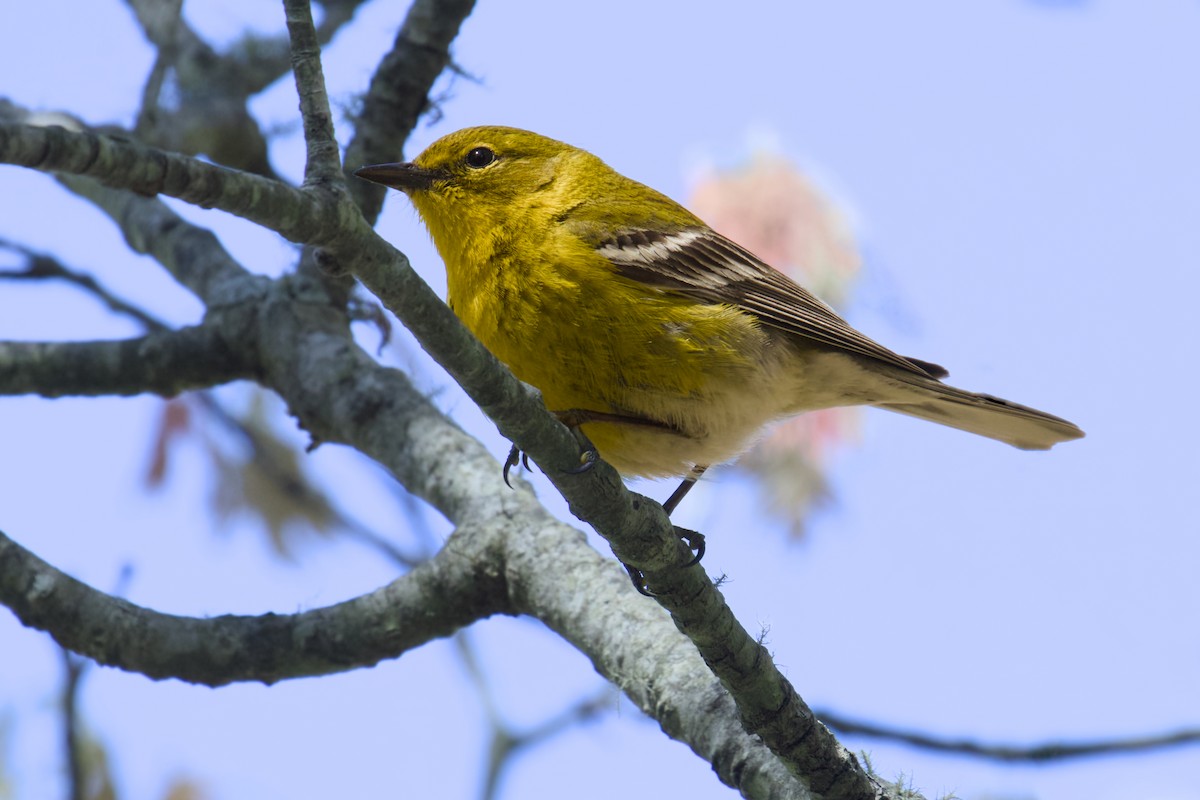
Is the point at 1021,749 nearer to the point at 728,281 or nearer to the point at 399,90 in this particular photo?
the point at 728,281

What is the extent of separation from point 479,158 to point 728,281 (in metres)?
1.17

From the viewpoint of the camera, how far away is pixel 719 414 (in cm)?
441

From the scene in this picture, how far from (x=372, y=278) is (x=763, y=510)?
4.35 m

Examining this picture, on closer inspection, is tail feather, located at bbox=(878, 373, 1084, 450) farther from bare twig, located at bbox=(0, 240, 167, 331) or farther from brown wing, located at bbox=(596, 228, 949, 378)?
bare twig, located at bbox=(0, 240, 167, 331)

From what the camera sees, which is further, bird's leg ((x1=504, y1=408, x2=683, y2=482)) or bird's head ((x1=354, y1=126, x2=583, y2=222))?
bird's head ((x1=354, y1=126, x2=583, y2=222))

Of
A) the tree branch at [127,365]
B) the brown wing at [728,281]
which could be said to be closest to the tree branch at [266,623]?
the brown wing at [728,281]

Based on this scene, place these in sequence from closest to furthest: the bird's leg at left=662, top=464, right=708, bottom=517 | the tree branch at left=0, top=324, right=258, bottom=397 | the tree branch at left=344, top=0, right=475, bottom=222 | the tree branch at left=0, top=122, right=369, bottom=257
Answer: the tree branch at left=0, top=122, right=369, bottom=257
the bird's leg at left=662, top=464, right=708, bottom=517
the tree branch at left=0, top=324, right=258, bottom=397
the tree branch at left=344, top=0, right=475, bottom=222

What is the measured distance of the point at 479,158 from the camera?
5191mm

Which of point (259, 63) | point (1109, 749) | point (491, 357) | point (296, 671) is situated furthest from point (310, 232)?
point (259, 63)

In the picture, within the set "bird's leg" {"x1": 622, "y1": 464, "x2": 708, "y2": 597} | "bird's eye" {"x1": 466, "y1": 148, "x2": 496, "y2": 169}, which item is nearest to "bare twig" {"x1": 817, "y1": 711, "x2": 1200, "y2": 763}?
"bird's leg" {"x1": 622, "y1": 464, "x2": 708, "y2": 597}

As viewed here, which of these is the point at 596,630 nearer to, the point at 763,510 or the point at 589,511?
the point at 589,511

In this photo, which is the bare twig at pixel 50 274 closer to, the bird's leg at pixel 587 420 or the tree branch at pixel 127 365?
the tree branch at pixel 127 365

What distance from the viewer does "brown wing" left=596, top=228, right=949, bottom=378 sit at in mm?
4609

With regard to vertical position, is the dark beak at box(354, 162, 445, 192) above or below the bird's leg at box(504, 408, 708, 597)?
above
